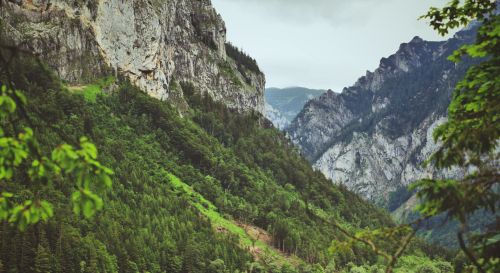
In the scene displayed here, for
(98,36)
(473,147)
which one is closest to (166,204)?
(98,36)

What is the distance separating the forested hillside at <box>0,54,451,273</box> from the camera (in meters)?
71.9

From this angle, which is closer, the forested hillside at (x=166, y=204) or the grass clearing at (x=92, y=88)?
the forested hillside at (x=166, y=204)

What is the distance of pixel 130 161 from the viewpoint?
121 m

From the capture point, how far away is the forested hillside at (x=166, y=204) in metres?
71.9

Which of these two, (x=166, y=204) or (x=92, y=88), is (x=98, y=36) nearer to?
(x=92, y=88)

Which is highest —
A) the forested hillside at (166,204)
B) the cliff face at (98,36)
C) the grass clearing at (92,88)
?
the cliff face at (98,36)

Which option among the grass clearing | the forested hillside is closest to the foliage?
the forested hillside

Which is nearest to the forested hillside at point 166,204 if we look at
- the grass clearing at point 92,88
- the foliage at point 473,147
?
the grass clearing at point 92,88

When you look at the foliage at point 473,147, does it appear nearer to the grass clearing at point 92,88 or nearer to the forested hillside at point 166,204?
the forested hillside at point 166,204

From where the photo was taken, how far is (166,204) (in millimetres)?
108875

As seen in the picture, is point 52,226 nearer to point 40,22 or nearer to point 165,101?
point 40,22

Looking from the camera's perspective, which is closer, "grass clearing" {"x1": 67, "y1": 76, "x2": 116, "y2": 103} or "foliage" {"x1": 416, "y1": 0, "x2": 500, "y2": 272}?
"foliage" {"x1": 416, "y1": 0, "x2": 500, "y2": 272}

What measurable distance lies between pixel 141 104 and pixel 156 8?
46.6 m

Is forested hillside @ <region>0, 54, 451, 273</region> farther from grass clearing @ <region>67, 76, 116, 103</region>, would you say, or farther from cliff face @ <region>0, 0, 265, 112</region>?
cliff face @ <region>0, 0, 265, 112</region>
